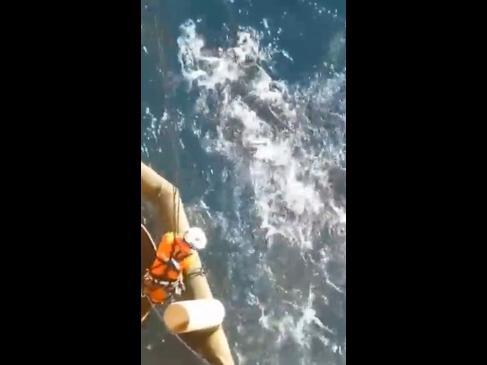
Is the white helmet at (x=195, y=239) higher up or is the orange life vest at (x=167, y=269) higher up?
the white helmet at (x=195, y=239)

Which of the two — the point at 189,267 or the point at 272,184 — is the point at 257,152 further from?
the point at 189,267

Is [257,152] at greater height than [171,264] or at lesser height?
greater

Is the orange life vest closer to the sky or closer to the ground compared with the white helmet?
closer to the ground

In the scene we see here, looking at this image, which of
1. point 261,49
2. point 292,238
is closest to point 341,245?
point 292,238

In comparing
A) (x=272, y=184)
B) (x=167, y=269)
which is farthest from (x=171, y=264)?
(x=272, y=184)

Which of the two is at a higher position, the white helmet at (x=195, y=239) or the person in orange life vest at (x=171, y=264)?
the white helmet at (x=195, y=239)
